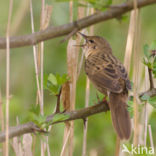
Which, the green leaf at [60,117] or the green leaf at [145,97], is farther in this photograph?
the green leaf at [145,97]

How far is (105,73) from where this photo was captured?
3545mm

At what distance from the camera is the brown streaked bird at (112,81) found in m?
2.86

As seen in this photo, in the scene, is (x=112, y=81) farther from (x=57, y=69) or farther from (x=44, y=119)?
(x=57, y=69)

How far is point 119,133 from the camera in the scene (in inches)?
106

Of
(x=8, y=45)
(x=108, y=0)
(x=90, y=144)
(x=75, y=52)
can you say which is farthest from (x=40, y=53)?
(x=90, y=144)

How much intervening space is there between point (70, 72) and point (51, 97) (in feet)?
7.84

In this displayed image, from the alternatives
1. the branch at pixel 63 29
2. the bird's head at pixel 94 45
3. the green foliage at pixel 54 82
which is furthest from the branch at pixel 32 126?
the bird's head at pixel 94 45

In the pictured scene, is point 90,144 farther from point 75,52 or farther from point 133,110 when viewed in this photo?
point 133,110

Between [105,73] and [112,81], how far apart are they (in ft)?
0.64

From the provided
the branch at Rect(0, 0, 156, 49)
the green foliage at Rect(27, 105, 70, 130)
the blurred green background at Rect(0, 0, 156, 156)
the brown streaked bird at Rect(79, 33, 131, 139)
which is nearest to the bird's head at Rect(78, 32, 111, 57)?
the brown streaked bird at Rect(79, 33, 131, 139)

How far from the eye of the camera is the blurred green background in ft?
14.8

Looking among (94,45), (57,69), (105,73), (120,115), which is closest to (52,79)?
(120,115)

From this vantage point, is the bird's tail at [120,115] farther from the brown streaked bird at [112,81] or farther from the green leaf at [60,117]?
the green leaf at [60,117]

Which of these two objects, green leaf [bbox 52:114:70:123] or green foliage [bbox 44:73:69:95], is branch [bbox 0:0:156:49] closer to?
green foliage [bbox 44:73:69:95]
